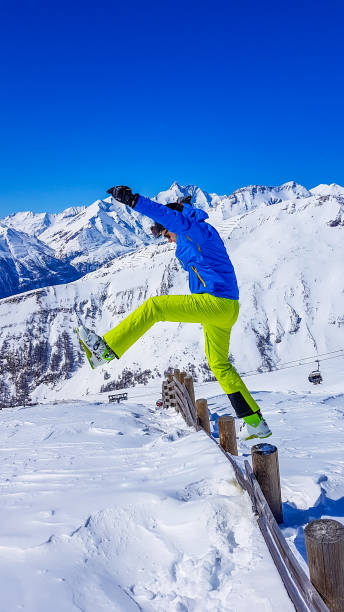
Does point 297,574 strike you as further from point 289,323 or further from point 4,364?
point 4,364

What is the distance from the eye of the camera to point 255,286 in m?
170

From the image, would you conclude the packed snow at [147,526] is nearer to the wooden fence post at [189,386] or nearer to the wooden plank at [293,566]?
the wooden plank at [293,566]

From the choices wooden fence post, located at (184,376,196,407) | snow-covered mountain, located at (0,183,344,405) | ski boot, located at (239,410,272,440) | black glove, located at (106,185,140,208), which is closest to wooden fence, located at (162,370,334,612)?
ski boot, located at (239,410,272,440)

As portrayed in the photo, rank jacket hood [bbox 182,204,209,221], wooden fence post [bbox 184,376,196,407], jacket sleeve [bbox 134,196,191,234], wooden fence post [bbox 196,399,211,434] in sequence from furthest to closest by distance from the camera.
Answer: wooden fence post [bbox 184,376,196,407]
wooden fence post [bbox 196,399,211,434]
jacket hood [bbox 182,204,209,221]
jacket sleeve [bbox 134,196,191,234]

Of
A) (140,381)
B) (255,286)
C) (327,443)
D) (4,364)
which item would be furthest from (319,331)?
(327,443)

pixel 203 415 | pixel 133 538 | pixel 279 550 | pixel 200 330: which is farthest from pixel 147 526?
pixel 200 330

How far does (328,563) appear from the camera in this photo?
6.93 feet

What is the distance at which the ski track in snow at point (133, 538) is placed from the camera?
103 inches

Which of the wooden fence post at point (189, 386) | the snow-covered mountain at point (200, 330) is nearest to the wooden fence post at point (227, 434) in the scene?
the wooden fence post at point (189, 386)

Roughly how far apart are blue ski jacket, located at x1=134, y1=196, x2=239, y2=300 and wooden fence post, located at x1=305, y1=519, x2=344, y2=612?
9.89 ft

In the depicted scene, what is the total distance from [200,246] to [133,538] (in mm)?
3155

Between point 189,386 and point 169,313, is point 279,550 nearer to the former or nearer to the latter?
point 169,313

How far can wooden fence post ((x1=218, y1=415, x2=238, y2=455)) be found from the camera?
536 centimetres

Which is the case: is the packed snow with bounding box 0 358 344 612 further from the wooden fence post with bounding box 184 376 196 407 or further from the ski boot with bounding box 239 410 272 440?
the wooden fence post with bounding box 184 376 196 407
